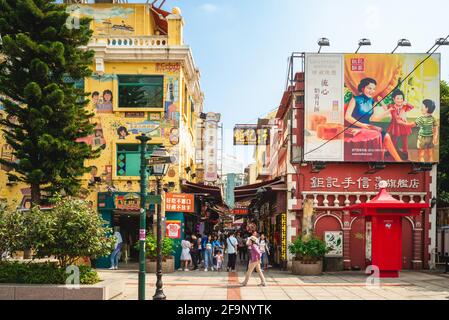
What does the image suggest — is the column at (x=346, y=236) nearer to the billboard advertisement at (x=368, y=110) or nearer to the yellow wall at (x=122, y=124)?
the billboard advertisement at (x=368, y=110)

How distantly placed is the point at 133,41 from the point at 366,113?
35.5ft

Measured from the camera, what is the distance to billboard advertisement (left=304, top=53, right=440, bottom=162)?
2503 cm

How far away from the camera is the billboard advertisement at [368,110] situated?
2503cm

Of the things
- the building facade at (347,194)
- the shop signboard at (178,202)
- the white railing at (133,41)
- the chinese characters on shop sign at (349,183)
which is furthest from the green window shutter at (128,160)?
the chinese characters on shop sign at (349,183)

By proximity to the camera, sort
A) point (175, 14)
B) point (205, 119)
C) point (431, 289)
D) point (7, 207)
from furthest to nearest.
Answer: point (205, 119) < point (175, 14) < point (431, 289) < point (7, 207)

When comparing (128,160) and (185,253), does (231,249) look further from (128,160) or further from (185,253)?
(128,160)

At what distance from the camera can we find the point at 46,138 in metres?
20.8

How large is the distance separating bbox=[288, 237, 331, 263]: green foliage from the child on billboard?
611cm

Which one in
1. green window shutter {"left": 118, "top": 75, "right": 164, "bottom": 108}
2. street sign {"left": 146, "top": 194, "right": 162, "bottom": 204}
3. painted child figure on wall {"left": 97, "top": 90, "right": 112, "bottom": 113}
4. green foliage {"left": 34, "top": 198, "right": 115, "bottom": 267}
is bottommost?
green foliage {"left": 34, "top": 198, "right": 115, "bottom": 267}

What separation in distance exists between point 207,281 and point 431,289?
726 cm

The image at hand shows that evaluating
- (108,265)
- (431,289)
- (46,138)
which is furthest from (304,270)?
(46,138)

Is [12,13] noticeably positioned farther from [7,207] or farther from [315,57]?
[315,57]

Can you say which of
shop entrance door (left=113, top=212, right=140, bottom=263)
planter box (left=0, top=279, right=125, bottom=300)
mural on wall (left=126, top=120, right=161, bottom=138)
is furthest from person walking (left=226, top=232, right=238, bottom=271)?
planter box (left=0, top=279, right=125, bottom=300)

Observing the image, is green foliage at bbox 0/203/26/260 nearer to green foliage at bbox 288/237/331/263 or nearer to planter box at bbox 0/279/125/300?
planter box at bbox 0/279/125/300
